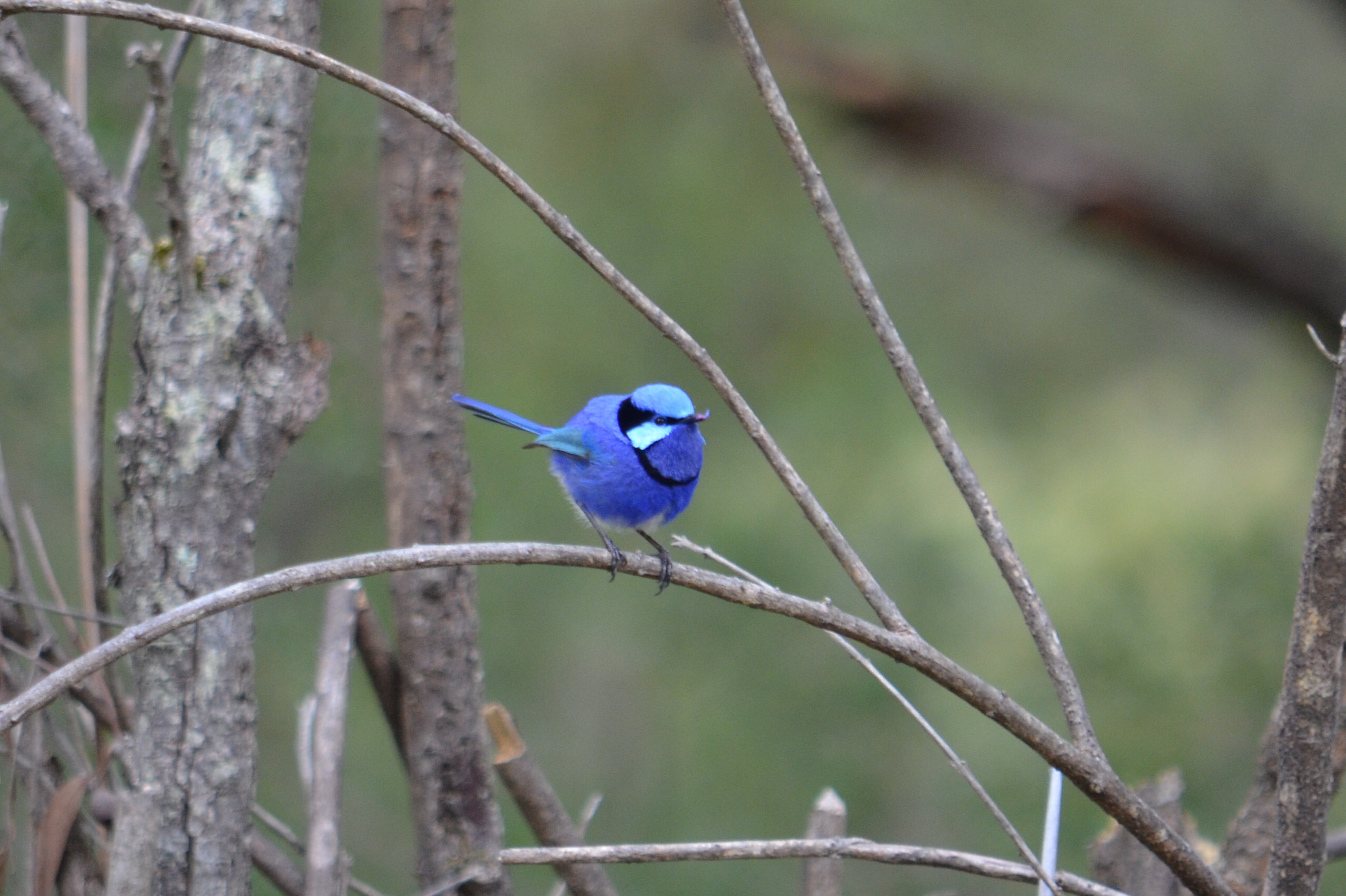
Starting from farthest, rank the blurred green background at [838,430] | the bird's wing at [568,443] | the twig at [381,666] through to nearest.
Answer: the blurred green background at [838,430] → the bird's wing at [568,443] → the twig at [381,666]

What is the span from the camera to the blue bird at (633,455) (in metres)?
2.17

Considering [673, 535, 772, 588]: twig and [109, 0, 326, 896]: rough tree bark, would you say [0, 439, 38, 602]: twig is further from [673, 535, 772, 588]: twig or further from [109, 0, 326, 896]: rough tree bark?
[673, 535, 772, 588]: twig

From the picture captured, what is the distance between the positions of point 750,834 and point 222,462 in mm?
3638

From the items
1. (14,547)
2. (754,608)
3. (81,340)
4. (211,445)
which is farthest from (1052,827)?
(81,340)

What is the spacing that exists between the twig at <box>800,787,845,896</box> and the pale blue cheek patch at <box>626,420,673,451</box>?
0.69 m

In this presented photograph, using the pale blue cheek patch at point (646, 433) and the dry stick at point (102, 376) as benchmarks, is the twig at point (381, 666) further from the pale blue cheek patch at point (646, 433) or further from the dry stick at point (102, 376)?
the pale blue cheek patch at point (646, 433)

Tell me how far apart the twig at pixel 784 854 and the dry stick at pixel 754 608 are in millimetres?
120

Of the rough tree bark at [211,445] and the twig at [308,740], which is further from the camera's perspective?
the twig at [308,740]

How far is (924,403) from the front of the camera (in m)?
1.57

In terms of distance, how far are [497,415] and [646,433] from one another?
274 mm

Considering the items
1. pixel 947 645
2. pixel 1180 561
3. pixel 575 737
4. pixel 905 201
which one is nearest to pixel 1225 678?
pixel 1180 561

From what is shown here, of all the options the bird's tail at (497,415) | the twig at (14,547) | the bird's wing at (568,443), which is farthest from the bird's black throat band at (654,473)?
the twig at (14,547)

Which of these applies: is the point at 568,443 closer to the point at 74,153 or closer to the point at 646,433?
the point at 646,433

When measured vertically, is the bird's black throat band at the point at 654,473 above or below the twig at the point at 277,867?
above
